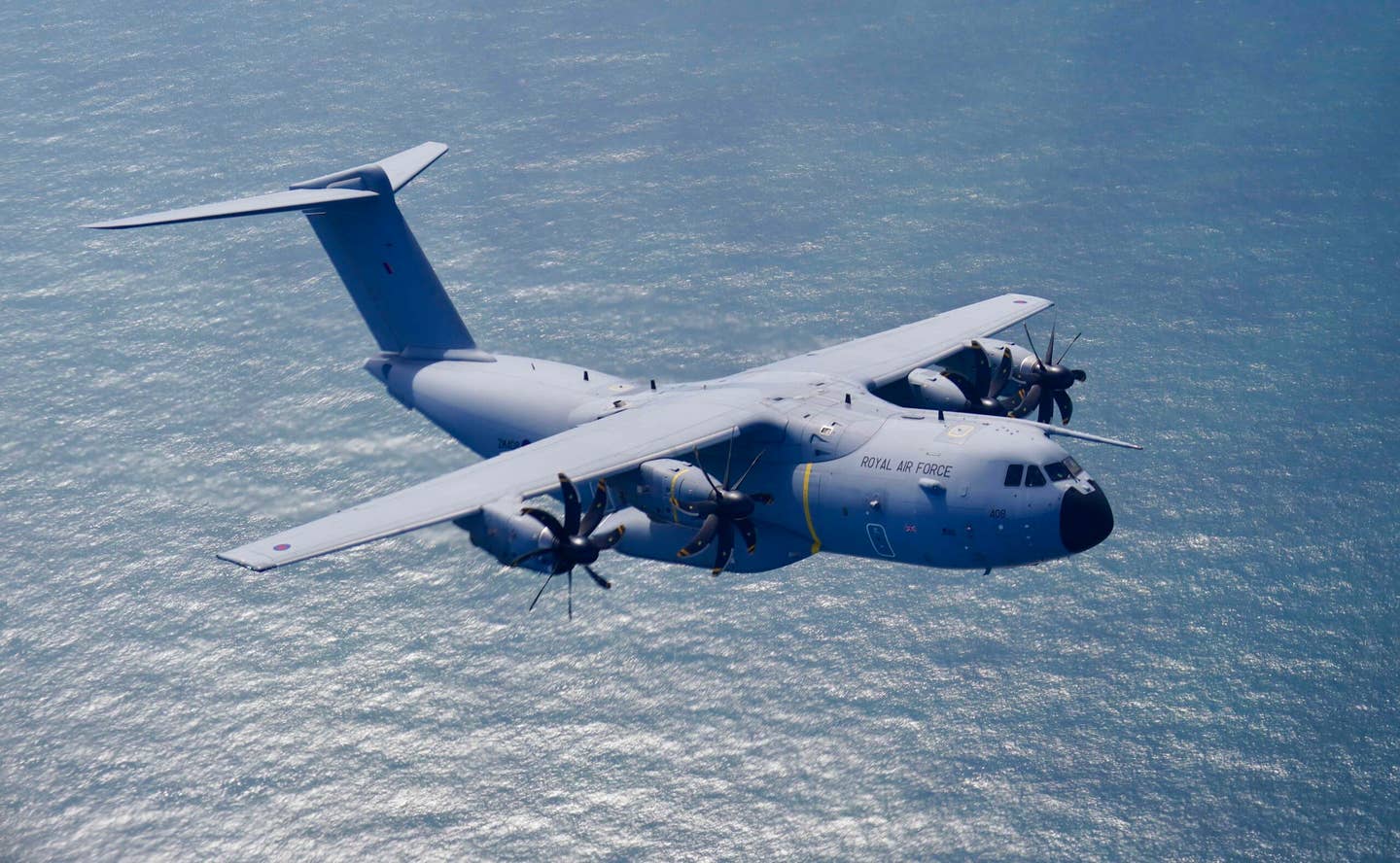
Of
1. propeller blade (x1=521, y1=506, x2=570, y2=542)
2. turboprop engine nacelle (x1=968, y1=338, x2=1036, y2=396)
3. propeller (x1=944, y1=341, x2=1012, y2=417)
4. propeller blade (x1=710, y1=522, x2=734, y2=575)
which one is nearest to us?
propeller blade (x1=521, y1=506, x2=570, y2=542)

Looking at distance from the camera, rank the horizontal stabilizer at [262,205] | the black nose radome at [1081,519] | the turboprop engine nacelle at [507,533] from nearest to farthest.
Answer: the black nose radome at [1081,519]
the turboprop engine nacelle at [507,533]
the horizontal stabilizer at [262,205]

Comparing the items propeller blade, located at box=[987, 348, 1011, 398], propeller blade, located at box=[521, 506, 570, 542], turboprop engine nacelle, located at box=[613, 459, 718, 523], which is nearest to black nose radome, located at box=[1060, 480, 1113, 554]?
turboprop engine nacelle, located at box=[613, 459, 718, 523]

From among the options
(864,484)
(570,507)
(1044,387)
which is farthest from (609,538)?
(1044,387)

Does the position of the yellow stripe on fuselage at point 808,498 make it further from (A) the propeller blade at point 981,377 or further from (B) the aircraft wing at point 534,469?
(A) the propeller blade at point 981,377

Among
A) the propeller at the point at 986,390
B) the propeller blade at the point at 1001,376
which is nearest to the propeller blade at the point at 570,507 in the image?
the propeller at the point at 986,390

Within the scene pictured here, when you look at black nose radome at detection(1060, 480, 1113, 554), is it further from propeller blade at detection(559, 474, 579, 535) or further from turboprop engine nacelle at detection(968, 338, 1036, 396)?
propeller blade at detection(559, 474, 579, 535)

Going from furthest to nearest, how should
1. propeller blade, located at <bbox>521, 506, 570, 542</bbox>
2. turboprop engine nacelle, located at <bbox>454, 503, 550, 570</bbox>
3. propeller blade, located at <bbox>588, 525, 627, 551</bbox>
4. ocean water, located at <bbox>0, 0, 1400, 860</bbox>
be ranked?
1. ocean water, located at <bbox>0, 0, 1400, 860</bbox>
2. propeller blade, located at <bbox>588, 525, 627, 551</bbox>
3. turboprop engine nacelle, located at <bbox>454, 503, 550, 570</bbox>
4. propeller blade, located at <bbox>521, 506, 570, 542</bbox>

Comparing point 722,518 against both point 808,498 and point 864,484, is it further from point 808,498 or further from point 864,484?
point 864,484
